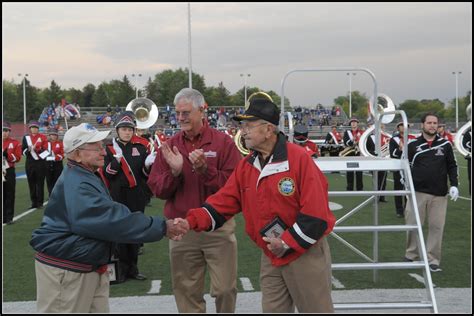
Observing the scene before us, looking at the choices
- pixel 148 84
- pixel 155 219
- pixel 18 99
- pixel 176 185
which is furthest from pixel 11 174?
pixel 148 84

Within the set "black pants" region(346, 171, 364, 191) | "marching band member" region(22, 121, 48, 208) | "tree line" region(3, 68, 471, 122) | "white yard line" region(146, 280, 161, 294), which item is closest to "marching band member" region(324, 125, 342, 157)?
"black pants" region(346, 171, 364, 191)

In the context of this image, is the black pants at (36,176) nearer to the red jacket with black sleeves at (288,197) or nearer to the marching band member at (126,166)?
the marching band member at (126,166)

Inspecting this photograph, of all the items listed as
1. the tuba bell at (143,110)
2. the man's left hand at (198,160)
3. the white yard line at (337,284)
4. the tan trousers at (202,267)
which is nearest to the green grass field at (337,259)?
the white yard line at (337,284)

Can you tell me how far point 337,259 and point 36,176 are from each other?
9098mm

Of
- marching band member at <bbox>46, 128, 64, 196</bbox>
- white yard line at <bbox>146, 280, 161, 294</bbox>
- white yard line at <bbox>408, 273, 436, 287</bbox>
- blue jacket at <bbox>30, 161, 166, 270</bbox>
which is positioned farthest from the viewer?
marching band member at <bbox>46, 128, 64, 196</bbox>

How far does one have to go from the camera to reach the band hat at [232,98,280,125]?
12.4 feet

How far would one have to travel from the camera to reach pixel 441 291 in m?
6.37

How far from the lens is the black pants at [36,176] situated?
14469 millimetres

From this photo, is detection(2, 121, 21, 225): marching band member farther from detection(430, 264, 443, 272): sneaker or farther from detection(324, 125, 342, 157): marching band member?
detection(324, 125, 342, 157): marching band member

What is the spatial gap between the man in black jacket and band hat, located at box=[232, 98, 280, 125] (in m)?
4.42

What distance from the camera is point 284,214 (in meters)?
3.67

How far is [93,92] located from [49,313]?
118206 millimetres

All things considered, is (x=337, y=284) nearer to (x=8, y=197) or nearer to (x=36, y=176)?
(x=8, y=197)

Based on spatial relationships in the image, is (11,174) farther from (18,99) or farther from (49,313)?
(18,99)
